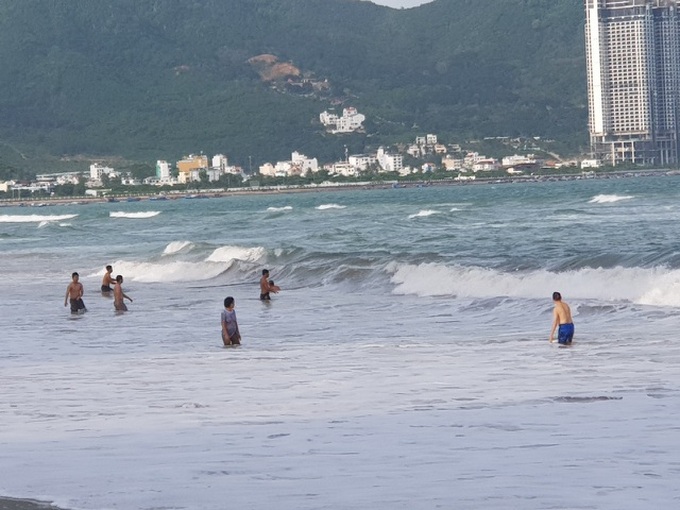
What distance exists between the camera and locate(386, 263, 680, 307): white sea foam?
23828 mm

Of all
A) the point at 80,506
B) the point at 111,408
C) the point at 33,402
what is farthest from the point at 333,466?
the point at 33,402

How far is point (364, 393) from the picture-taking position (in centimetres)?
1488

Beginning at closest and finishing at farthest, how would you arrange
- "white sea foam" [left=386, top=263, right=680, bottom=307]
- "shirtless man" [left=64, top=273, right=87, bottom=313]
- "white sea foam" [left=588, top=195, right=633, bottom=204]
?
"white sea foam" [left=386, top=263, right=680, bottom=307] < "shirtless man" [left=64, top=273, right=87, bottom=313] < "white sea foam" [left=588, top=195, right=633, bottom=204]

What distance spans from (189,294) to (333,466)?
2238 centimetres

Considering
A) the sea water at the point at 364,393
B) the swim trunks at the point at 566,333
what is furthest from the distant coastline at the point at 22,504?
the swim trunks at the point at 566,333

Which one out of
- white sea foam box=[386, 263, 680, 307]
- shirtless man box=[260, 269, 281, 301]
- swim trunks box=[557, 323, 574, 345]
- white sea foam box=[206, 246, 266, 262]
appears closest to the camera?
swim trunks box=[557, 323, 574, 345]

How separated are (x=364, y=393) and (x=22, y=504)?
551 cm

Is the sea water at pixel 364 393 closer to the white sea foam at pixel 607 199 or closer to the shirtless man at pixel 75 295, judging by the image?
the shirtless man at pixel 75 295

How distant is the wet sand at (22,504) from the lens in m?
9.86

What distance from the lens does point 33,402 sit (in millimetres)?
14984

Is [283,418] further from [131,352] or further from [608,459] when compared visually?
[131,352]

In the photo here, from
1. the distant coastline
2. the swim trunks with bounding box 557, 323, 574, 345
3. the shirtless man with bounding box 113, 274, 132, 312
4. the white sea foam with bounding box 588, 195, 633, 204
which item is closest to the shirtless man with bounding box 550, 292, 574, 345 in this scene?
the swim trunks with bounding box 557, 323, 574, 345

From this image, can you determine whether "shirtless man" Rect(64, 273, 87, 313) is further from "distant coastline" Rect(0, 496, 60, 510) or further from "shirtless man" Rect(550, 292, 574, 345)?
"distant coastline" Rect(0, 496, 60, 510)

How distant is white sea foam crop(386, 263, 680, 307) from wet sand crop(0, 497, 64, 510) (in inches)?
573
